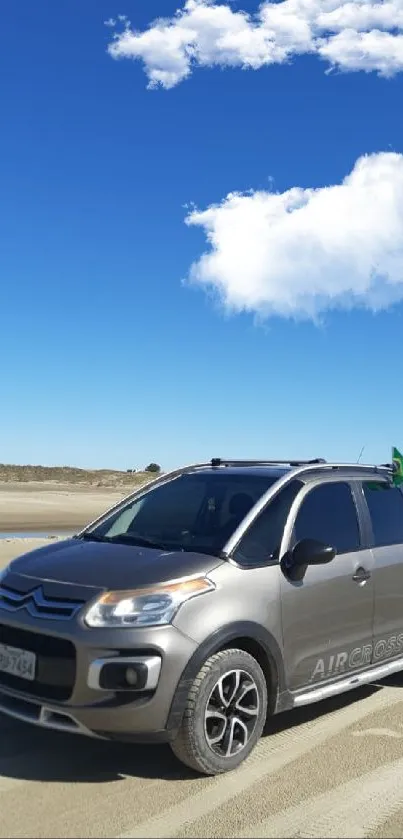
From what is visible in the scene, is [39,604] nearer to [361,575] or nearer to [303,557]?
[303,557]

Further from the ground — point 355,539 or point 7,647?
point 355,539

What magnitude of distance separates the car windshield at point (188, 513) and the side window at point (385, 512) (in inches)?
41.3

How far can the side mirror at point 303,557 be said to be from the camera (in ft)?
16.9

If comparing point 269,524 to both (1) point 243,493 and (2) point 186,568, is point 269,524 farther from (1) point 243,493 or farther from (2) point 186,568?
(2) point 186,568

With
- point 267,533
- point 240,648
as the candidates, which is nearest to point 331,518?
point 267,533

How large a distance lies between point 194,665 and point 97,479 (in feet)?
215

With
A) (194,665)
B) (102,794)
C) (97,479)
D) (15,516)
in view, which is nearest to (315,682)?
(194,665)

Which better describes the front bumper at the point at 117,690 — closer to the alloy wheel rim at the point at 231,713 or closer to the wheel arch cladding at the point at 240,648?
the wheel arch cladding at the point at 240,648

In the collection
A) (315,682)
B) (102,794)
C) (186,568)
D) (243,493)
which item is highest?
(243,493)

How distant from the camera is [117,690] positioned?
4.36m

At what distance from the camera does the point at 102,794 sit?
4.31 m

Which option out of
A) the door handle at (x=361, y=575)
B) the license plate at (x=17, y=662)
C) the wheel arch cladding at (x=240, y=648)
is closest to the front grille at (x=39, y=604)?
the license plate at (x=17, y=662)

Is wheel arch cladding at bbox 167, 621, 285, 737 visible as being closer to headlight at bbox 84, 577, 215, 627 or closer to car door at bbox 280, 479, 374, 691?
car door at bbox 280, 479, 374, 691

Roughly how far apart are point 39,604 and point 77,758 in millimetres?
990
